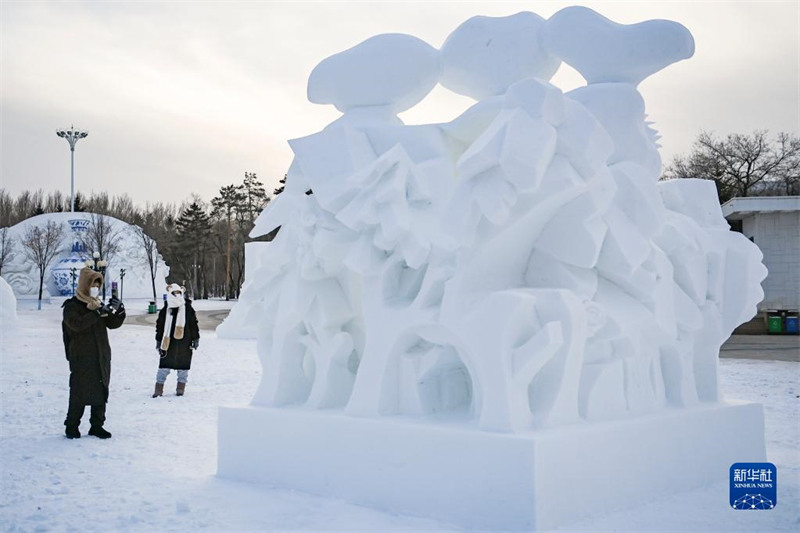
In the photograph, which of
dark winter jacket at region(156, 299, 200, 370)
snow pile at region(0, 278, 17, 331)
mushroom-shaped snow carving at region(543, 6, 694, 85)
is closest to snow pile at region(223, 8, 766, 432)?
mushroom-shaped snow carving at region(543, 6, 694, 85)

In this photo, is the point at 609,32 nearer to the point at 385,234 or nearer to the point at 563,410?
the point at 385,234

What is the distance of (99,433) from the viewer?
8.31m

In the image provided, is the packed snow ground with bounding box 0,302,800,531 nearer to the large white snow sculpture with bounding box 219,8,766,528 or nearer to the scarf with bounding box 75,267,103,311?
the large white snow sculpture with bounding box 219,8,766,528

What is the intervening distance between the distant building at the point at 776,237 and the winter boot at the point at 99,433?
20.4 metres

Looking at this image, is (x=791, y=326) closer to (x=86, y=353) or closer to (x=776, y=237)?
(x=776, y=237)

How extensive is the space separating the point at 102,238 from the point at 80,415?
44.5m

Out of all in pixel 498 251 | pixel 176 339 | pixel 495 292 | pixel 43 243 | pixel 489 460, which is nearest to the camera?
pixel 489 460

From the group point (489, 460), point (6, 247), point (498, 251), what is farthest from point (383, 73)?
point (6, 247)

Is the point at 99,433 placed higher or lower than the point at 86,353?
lower

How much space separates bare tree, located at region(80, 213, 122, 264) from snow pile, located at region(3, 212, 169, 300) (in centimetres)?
10

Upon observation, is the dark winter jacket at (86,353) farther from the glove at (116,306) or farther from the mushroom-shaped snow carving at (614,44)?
the mushroom-shaped snow carving at (614,44)

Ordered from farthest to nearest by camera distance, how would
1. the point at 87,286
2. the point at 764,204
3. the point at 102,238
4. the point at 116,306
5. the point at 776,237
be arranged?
the point at 102,238, the point at 776,237, the point at 764,204, the point at 116,306, the point at 87,286

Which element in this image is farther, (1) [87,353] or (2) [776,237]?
(2) [776,237]

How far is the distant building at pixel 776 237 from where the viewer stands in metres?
24.4
